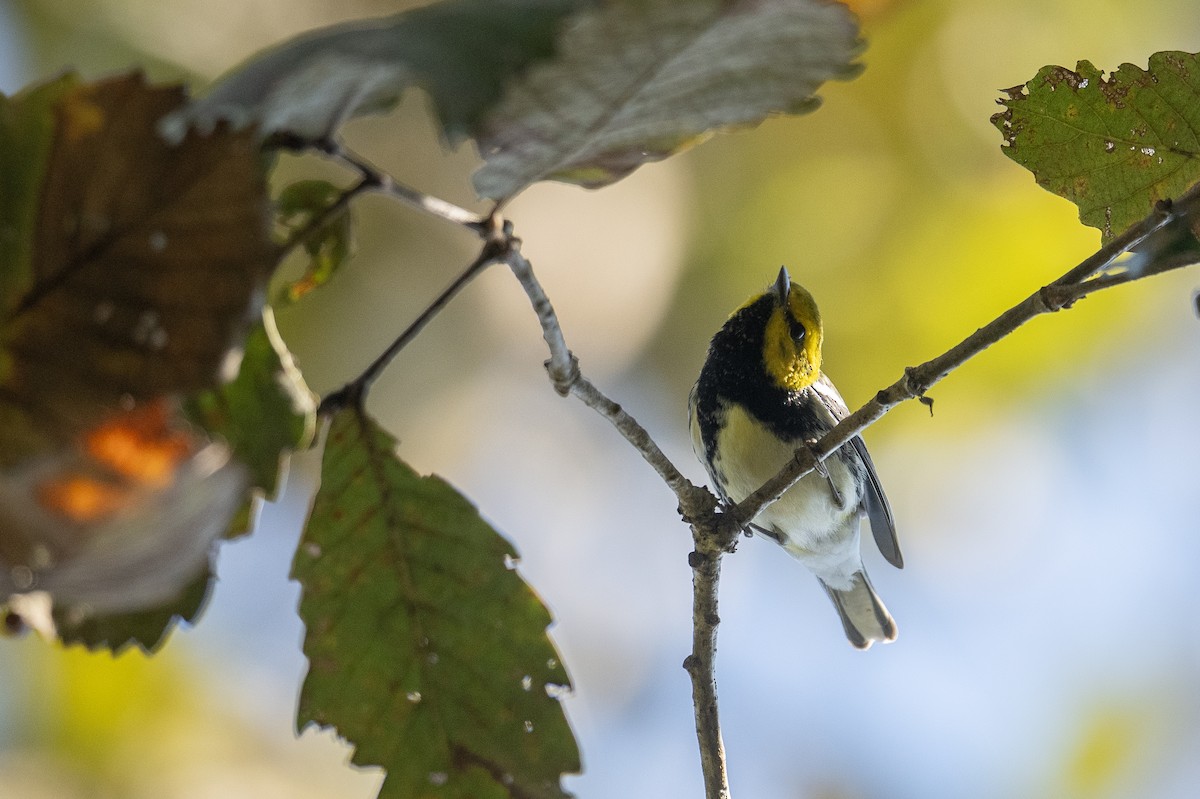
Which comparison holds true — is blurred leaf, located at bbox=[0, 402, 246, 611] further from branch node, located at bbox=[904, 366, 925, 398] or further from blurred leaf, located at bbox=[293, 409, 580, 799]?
branch node, located at bbox=[904, 366, 925, 398]

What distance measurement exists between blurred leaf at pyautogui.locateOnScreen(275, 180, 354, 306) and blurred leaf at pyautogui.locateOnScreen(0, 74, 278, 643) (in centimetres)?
12

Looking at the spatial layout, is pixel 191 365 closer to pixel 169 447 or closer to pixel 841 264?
pixel 169 447

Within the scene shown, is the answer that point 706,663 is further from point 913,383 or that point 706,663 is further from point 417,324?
point 417,324

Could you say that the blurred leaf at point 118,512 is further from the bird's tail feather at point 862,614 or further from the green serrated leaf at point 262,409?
the bird's tail feather at point 862,614

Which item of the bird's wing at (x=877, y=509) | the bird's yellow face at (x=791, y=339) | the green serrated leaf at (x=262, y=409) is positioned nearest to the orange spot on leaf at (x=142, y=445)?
the green serrated leaf at (x=262, y=409)

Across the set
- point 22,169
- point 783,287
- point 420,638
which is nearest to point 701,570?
point 420,638

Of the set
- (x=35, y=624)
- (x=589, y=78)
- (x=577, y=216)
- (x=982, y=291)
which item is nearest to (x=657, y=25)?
(x=589, y=78)

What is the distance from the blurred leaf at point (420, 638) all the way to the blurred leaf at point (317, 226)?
17 cm

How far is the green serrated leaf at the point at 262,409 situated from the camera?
927mm

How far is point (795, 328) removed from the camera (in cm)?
339

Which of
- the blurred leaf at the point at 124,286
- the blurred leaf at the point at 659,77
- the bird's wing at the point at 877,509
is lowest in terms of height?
the blurred leaf at the point at 124,286

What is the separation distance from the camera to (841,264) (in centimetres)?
527

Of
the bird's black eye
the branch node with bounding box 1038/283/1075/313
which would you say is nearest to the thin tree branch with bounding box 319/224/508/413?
the branch node with bounding box 1038/283/1075/313

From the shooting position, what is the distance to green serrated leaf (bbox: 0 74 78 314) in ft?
2.51
